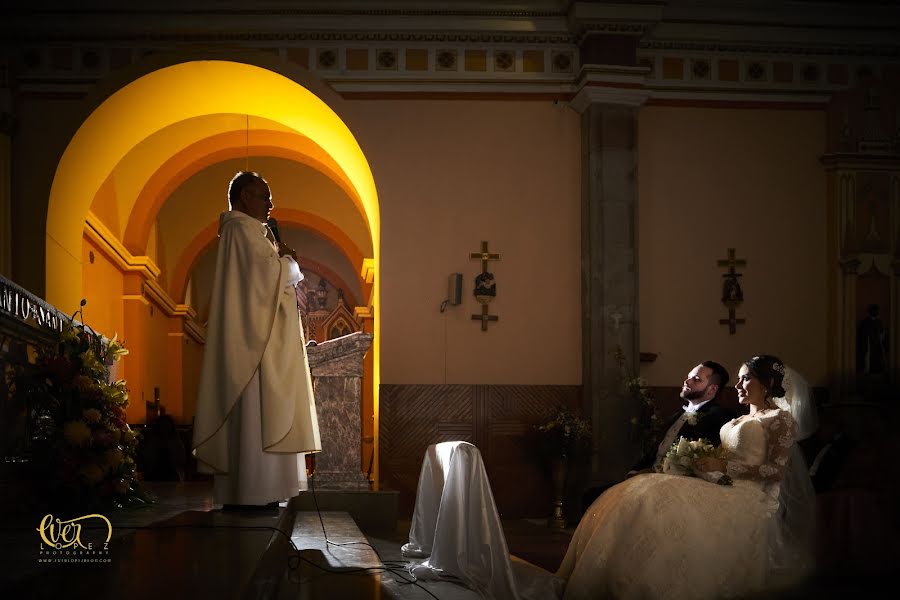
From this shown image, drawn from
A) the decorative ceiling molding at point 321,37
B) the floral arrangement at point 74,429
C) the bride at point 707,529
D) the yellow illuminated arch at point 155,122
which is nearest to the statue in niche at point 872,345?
the decorative ceiling molding at point 321,37

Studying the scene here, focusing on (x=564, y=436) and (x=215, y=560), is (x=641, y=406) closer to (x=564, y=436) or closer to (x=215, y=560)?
(x=564, y=436)

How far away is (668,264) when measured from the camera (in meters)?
10.1

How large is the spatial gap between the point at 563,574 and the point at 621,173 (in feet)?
15.7

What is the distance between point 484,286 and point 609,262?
122 centimetres

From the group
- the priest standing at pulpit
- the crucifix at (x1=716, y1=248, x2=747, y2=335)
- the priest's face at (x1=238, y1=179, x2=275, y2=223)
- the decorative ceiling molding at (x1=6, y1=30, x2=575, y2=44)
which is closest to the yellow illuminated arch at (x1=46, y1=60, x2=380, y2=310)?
the decorative ceiling molding at (x1=6, y1=30, x2=575, y2=44)

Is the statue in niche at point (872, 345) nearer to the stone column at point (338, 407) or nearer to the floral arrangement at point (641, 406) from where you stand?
the floral arrangement at point (641, 406)

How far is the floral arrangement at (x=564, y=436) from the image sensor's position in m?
9.33

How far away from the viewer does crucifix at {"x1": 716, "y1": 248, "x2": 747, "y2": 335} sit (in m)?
10.0

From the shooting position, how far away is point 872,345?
994 cm

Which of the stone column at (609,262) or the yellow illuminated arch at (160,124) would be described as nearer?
the stone column at (609,262)

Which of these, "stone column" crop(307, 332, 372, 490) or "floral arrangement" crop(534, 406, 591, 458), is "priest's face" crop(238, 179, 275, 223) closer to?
"stone column" crop(307, 332, 372, 490)

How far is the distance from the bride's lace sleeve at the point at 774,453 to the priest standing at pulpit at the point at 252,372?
8.21ft

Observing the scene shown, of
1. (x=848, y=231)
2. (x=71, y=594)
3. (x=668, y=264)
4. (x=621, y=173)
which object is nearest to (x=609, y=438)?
(x=668, y=264)

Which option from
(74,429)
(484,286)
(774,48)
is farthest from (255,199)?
(774,48)
